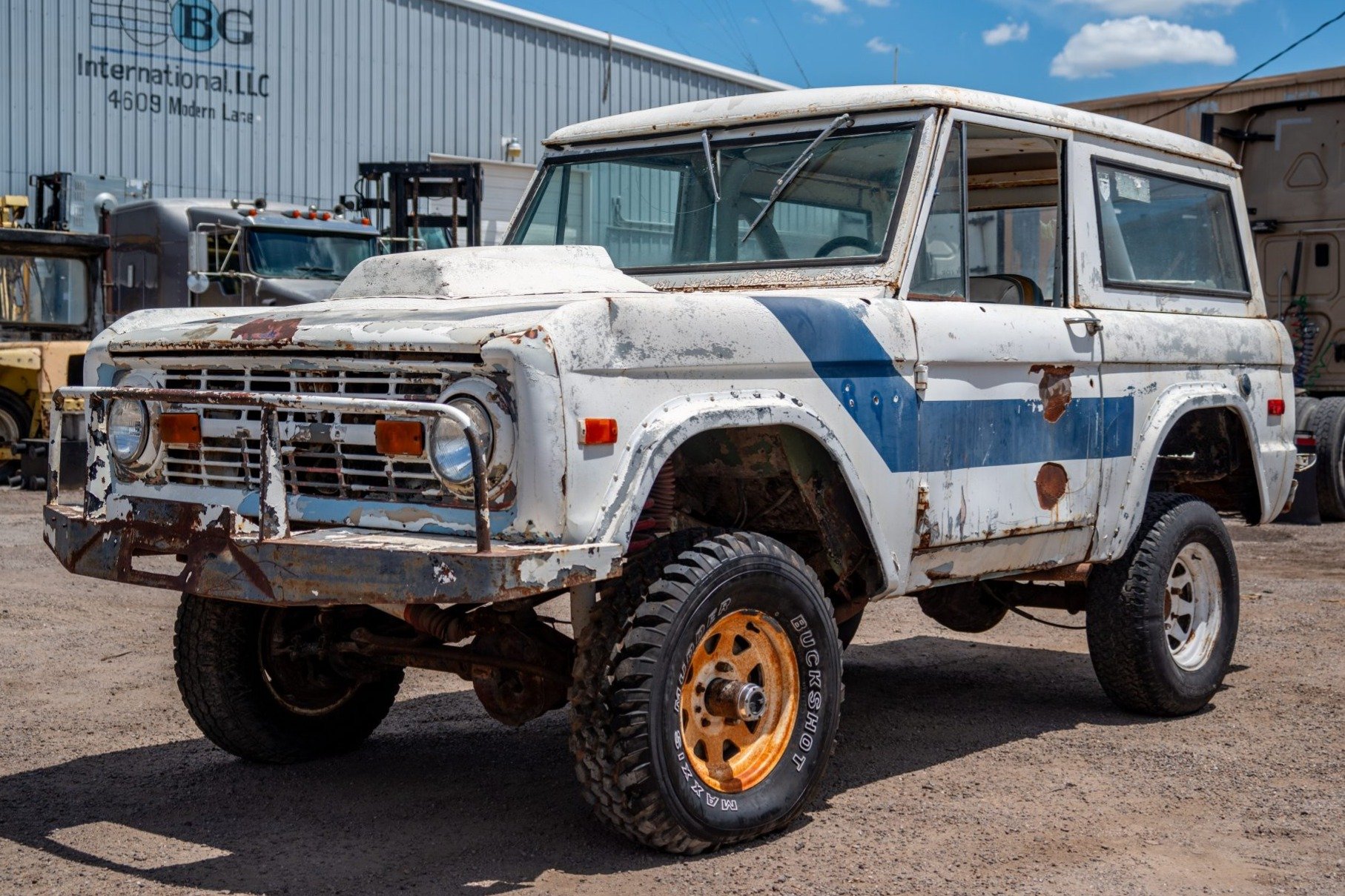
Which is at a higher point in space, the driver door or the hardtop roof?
the hardtop roof

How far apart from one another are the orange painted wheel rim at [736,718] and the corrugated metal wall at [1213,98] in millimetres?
10601

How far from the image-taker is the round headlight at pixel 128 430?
441cm

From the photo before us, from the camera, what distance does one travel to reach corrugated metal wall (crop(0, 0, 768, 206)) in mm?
21219

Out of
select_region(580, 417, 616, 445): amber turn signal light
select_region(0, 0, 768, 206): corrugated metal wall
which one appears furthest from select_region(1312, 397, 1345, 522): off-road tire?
Result: select_region(0, 0, 768, 206): corrugated metal wall

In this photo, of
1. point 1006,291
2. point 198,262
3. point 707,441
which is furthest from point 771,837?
point 198,262

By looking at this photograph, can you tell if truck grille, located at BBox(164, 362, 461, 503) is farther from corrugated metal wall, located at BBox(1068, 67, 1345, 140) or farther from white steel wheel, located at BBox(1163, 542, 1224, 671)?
corrugated metal wall, located at BBox(1068, 67, 1345, 140)

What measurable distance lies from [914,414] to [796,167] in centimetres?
100

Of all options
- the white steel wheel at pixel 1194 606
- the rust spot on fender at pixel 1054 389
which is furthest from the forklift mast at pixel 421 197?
the rust spot on fender at pixel 1054 389

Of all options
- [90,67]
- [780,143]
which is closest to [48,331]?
[90,67]

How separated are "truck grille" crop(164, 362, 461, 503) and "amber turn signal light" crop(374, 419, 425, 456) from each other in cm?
5

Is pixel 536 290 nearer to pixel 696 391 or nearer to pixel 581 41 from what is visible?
pixel 696 391

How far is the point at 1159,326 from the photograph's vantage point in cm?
573

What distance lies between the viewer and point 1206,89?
48.9 feet

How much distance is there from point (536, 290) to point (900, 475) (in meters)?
1.19
